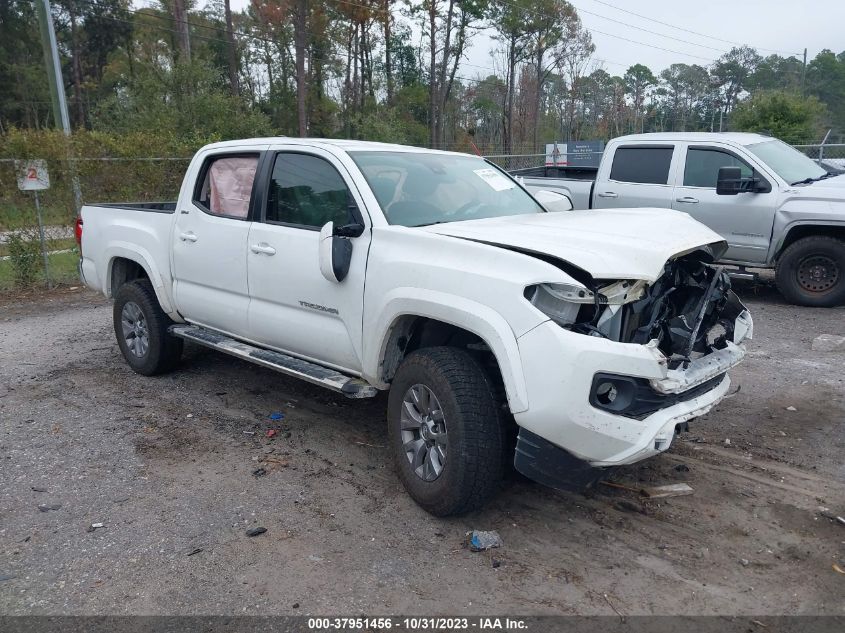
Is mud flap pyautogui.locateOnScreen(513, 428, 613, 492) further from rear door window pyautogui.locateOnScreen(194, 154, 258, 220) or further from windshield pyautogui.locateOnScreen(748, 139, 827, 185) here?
windshield pyautogui.locateOnScreen(748, 139, 827, 185)

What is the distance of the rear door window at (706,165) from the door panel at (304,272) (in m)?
5.99

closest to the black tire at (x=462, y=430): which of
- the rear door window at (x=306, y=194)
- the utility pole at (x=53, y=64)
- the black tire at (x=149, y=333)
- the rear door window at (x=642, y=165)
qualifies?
the rear door window at (x=306, y=194)

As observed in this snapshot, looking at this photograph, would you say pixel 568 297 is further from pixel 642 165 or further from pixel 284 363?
pixel 642 165

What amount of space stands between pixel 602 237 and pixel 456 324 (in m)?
0.87

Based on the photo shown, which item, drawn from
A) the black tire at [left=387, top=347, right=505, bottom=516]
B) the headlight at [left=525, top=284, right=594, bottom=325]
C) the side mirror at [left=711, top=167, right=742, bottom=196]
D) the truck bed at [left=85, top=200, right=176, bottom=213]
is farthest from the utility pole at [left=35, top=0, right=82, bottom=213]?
the headlight at [left=525, top=284, right=594, bottom=325]

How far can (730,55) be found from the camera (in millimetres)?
55562

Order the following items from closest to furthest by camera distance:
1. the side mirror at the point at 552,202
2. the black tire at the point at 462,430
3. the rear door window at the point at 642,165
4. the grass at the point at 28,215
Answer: the black tire at the point at 462,430 < the side mirror at the point at 552,202 < the rear door window at the point at 642,165 < the grass at the point at 28,215

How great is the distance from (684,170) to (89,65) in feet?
142

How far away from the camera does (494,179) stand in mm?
5145

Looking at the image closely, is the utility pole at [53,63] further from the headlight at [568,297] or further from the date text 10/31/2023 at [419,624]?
the date text 10/31/2023 at [419,624]

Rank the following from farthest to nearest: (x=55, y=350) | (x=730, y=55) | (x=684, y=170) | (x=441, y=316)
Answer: (x=730, y=55) < (x=684, y=170) < (x=55, y=350) < (x=441, y=316)

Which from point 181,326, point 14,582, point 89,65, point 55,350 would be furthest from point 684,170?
point 89,65

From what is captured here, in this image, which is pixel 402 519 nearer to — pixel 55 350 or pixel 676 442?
pixel 676 442

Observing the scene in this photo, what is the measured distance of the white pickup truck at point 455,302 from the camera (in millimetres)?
3188
